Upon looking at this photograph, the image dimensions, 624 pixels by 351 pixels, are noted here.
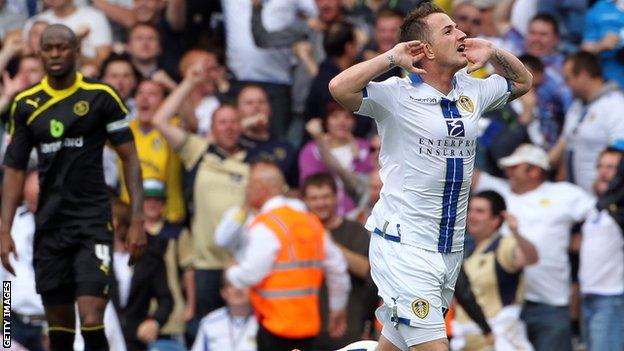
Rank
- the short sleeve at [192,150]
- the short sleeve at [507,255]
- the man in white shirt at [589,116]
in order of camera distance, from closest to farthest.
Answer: the short sleeve at [507,255] < the man in white shirt at [589,116] < the short sleeve at [192,150]

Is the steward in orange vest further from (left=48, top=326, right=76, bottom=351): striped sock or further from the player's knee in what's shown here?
the player's knee

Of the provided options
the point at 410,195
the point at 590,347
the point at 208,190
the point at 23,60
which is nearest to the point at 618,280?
the point at 590,347

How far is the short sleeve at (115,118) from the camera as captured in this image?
1176 cm

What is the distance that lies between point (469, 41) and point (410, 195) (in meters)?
1.07

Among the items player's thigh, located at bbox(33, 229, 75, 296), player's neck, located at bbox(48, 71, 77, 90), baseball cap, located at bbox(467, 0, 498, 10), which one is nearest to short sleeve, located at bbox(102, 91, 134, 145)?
player's neck, located at bbox(48, 71, 77, 90)

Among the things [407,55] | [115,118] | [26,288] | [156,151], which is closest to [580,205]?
[156,151]

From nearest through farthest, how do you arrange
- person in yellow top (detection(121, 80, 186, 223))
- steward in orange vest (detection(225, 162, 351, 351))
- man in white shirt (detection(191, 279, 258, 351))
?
steward in orange vest (detection(225, 162, 351, 351)), man in white shirt (detection(191, 279, 258, 351)), person in yellow top (detection(121, 80, 186, 223))

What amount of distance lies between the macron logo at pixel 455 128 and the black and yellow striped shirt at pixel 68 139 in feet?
9.82

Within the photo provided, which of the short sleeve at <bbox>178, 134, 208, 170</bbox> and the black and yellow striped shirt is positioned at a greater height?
the black and yellow striped shirt

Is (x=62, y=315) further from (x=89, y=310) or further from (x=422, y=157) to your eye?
(x=422, y=157)

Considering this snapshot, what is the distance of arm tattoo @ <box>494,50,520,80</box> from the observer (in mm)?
10297

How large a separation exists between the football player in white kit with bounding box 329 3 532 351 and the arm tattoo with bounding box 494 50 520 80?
0.86ft

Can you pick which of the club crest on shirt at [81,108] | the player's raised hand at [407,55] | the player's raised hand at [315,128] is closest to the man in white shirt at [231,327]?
the player's raised hand at [315,128]

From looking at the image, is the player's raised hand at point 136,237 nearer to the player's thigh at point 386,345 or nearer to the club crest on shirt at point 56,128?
the club crest on shirt at point 56,128
